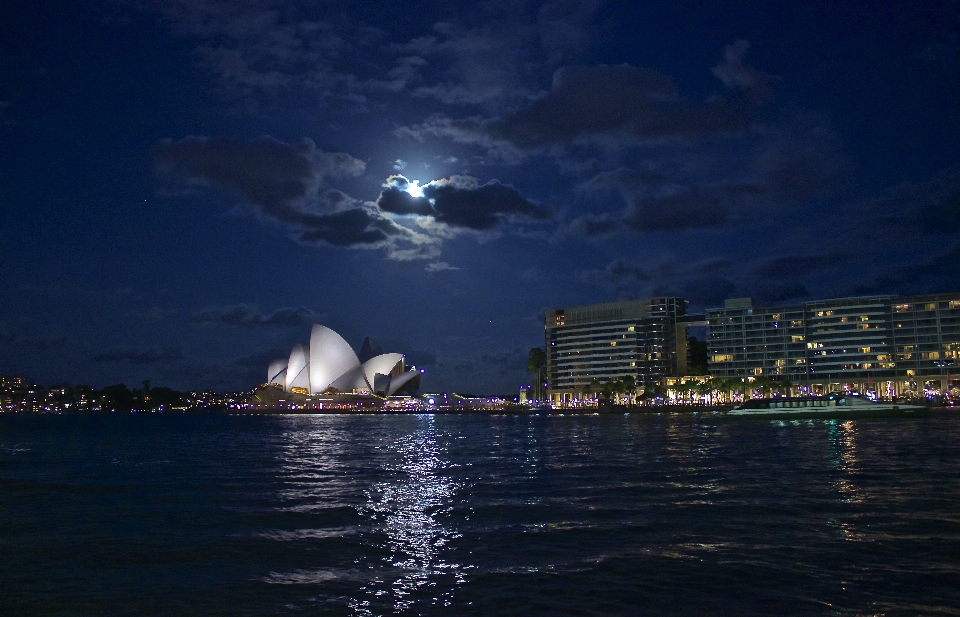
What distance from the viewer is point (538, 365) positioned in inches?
7175

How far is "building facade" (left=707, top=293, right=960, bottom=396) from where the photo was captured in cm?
12419

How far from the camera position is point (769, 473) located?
25078 millimetres

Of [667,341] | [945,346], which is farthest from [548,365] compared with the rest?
[945,346]

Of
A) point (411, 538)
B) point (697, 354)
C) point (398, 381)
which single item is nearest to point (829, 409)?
point (411, 538)

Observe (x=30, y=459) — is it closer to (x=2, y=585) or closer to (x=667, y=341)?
(x=2, y=585)

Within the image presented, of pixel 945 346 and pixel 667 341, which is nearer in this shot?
pixel 945 346

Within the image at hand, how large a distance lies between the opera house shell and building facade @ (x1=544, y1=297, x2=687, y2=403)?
121ft

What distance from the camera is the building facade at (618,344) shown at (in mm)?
162000

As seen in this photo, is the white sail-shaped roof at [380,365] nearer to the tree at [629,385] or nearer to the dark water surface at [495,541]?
the tree at [629,385]

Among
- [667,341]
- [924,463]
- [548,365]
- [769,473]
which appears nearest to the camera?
[769,473]

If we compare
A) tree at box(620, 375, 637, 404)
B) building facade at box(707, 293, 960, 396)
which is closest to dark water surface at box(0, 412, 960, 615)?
building facade at box(707, 293, 960, 396)

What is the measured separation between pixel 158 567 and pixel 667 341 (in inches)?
6155

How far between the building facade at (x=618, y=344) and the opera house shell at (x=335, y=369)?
36902mm

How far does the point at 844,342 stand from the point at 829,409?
55505 millimetres
